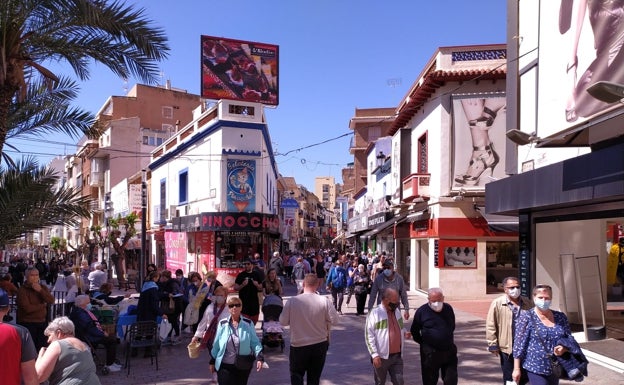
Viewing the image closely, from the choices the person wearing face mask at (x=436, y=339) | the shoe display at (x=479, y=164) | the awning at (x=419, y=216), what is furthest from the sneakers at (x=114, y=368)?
the awning at (x=419, y=216)

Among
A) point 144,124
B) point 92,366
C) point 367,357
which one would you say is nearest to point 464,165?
point 367,357

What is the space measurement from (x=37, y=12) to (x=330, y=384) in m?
6.75

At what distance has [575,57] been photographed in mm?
8672

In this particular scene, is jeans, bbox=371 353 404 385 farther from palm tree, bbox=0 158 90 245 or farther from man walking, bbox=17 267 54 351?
man walking, bbox=17 267 54 351

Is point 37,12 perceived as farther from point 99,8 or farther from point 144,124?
point 144,124

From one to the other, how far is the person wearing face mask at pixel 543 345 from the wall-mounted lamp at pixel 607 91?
2.54m

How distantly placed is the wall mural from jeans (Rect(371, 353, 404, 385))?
1656cm

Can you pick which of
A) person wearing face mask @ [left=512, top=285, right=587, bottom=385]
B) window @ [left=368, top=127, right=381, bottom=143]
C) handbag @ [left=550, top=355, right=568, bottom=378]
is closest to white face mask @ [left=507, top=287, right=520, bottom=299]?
person wearing face mask @ [left=512, top=285, right=587, bottom=385]

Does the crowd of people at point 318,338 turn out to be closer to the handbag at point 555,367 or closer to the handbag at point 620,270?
the handbag at point 555,367

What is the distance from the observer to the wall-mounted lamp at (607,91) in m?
6.50

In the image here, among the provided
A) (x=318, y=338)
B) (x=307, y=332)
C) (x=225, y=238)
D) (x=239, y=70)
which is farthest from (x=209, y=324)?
(x=239, y=70)

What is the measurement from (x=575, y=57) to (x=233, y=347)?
264 inches

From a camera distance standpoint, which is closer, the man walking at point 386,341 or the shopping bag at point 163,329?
the man walking at point 386,341

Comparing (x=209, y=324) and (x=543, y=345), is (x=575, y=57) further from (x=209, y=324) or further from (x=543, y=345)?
(x=209, y=324)
